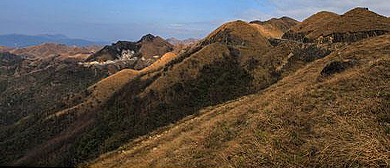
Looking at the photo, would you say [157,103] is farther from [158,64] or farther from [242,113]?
[158,64]

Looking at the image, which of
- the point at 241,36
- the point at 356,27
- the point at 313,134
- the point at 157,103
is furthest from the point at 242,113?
the point at 241,36

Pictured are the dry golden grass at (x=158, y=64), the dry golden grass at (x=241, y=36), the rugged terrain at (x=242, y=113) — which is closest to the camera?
the rugged terrain at (x=242, y=113)

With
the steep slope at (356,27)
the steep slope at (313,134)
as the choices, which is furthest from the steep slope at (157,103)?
the steep slope at (313,134)

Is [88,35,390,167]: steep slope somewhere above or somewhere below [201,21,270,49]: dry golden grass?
below

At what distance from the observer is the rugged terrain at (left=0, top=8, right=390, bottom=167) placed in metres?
9.27

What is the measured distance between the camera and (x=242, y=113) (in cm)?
1777

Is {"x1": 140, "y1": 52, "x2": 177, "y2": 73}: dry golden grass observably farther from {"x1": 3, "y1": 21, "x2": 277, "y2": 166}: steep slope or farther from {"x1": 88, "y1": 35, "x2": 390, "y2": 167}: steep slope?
{"x1": 88, "y1": 35, "x2": 390, "y2": 167}: steep slope

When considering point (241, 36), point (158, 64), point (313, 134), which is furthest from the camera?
point (158, 64)

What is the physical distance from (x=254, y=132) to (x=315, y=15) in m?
177

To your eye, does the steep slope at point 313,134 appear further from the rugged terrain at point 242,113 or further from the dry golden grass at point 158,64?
the dry golden grass at point 158,64

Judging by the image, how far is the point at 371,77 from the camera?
14.1 meters

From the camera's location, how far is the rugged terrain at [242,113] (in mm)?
9266

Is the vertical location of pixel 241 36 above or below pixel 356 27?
above

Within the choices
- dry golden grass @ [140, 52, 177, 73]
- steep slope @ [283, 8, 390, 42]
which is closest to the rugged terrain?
steep slope @ [283, 8, 390, 42]
